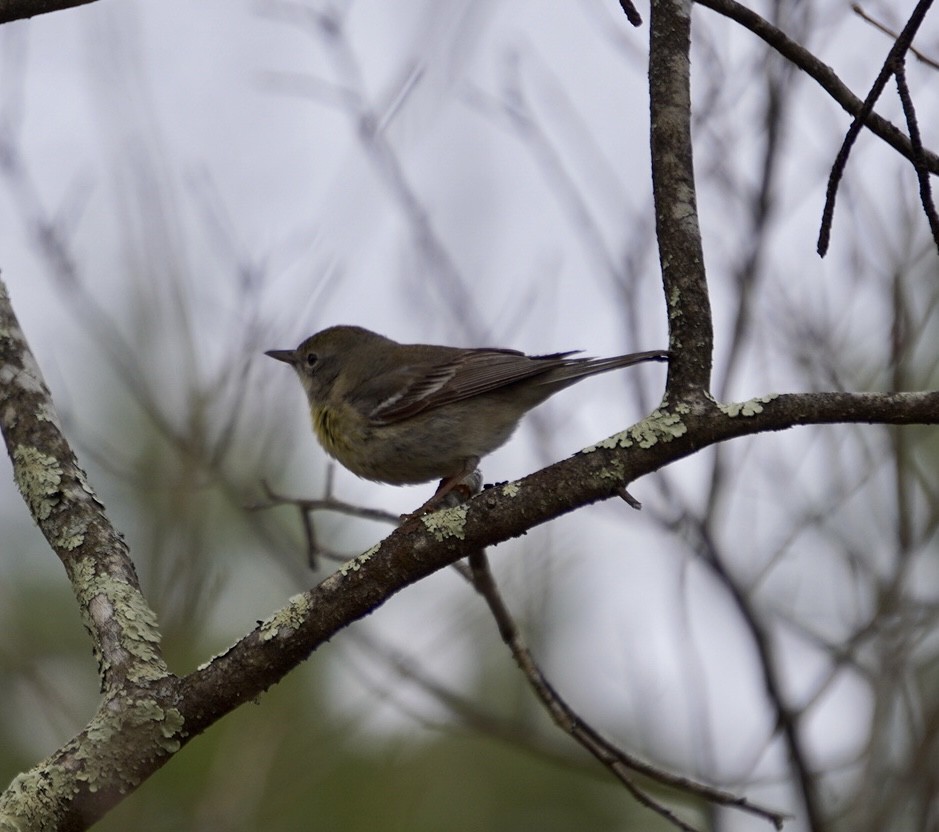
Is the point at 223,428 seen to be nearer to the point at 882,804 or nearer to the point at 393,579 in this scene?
the point at 393,579

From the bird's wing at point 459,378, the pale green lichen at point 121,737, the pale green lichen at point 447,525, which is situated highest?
the bird's wing at point 459,378

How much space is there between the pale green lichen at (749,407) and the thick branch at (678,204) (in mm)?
130

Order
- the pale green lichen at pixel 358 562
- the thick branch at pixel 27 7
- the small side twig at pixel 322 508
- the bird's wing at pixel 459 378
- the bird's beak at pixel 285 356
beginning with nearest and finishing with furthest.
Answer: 1. the pale green lichen at pixel 358 562
2. the thick branch at pixel 27 7
3. the small side twig at pixel 322 508
4. the bird's wing at pixel 459 378
5. the bird's beak at pixel 285 356

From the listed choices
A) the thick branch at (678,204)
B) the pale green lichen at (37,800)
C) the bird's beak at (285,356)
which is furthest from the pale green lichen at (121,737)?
the bird's beak at (285,356)

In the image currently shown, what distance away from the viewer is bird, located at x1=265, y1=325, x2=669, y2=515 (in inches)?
190

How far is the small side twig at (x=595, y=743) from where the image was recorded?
311cm

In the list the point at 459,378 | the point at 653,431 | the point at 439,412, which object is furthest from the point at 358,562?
the point at 459,378

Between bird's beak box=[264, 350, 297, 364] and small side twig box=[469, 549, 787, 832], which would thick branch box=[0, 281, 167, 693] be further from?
bird's beak box=[264, 350, 297, 364]

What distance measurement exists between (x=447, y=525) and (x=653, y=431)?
0.56 meters

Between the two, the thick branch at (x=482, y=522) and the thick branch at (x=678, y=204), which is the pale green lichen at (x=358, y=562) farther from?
the thick branch at (x=678, y=204)

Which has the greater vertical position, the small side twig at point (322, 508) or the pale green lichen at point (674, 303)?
the pale green lichen at point (674, 303)

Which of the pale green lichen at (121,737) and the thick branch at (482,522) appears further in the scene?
the pale green lichen at (121,737)

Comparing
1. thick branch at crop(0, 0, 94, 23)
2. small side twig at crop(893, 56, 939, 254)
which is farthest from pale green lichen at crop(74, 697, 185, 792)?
small side twig at crop(893, 56, 939, 254)

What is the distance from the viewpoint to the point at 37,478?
310cm
